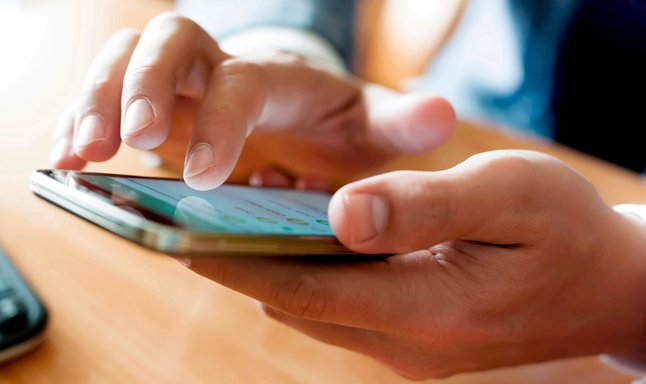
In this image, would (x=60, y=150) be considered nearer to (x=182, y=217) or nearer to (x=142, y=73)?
(x=142, y=73)

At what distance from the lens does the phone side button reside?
1.07 feet

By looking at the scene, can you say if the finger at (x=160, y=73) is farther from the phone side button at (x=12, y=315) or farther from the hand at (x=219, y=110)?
the phone side button at (x=12, y=315)

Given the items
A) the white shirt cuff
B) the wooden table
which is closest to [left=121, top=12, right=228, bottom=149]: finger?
the wooden table

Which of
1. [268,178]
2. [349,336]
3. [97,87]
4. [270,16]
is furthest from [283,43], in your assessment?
[349,336]

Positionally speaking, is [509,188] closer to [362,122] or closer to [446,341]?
[446,341]

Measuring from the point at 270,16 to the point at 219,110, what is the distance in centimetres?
42

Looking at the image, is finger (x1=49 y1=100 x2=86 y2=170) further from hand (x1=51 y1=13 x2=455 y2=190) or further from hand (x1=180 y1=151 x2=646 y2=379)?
hand (x1=180 y1=151 x2=646 y2=379)

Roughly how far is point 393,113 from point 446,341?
0.87ft

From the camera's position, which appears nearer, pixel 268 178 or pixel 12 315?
pixel 12 315

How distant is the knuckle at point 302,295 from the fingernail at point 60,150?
0.21 m

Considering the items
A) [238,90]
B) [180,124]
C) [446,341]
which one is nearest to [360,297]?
[446,341]

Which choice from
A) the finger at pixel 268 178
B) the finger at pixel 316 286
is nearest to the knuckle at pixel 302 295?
the finger at pixel 316 286

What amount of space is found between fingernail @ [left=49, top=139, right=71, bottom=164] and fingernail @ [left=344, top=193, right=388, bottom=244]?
0.82 feet

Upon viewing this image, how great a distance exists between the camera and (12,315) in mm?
329
